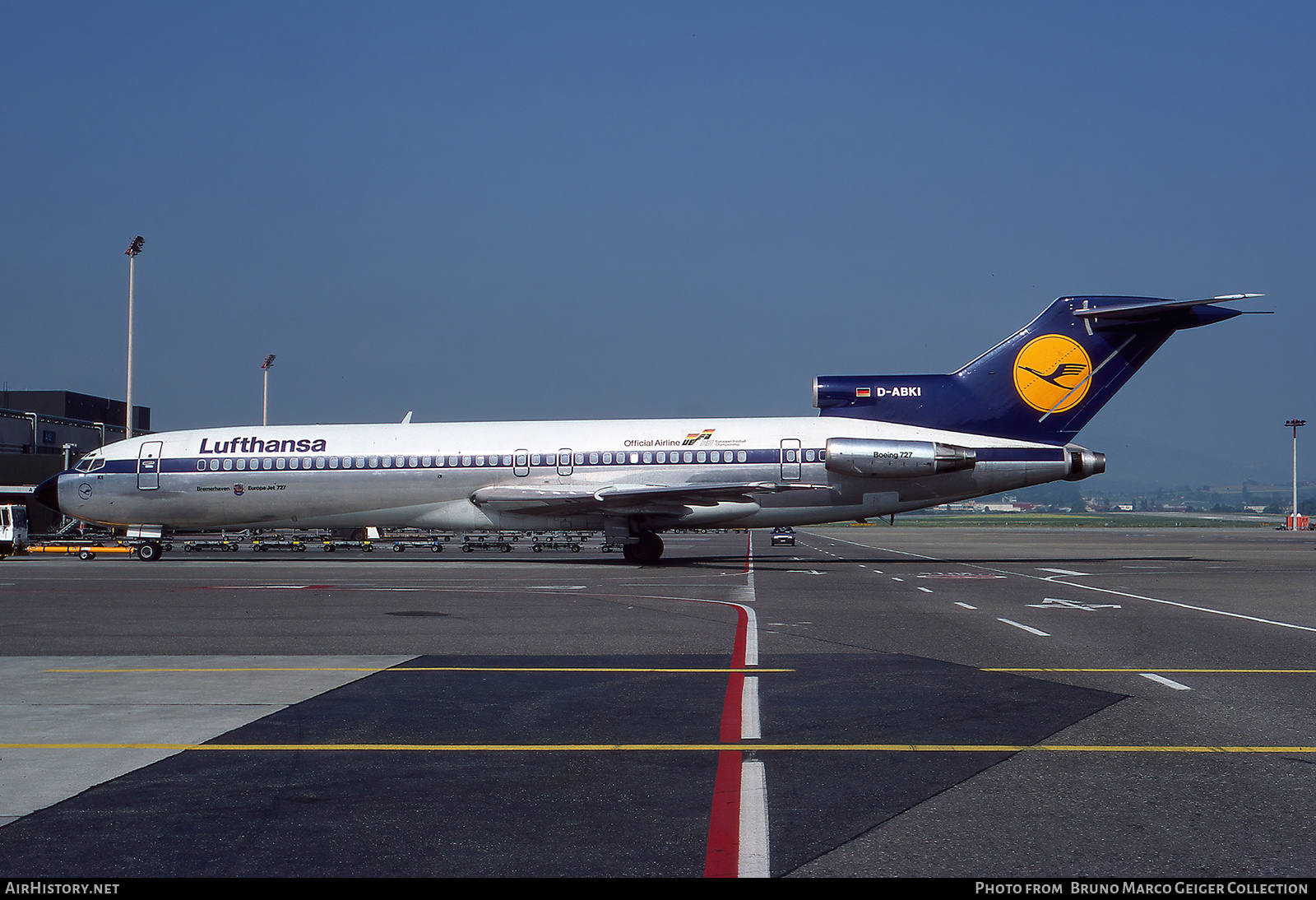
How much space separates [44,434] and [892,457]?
2594 inches

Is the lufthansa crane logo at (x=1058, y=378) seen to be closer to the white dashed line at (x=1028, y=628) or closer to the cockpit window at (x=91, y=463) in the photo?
the white dashed line at (x=1028, y=628)

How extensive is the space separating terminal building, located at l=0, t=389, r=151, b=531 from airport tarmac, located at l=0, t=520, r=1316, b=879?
1669 inches

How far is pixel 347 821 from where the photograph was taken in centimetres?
557

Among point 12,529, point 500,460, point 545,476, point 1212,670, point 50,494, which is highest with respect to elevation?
point 500,460

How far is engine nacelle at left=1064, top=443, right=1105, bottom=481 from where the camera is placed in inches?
1209

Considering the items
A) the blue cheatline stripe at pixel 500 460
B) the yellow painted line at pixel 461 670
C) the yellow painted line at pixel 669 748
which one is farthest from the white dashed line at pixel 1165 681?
the blue cheatline stripe at pixel 500 460

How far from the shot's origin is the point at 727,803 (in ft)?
19.3

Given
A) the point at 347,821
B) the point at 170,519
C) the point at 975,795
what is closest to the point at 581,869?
the point at 347,821

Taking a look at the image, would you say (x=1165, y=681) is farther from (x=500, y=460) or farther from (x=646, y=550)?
(x=500, y=460)

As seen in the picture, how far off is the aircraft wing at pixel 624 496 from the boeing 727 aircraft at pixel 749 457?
0.05 metres

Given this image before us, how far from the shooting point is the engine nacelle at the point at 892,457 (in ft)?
98.9

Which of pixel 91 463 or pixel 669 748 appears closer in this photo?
pixel 669 748

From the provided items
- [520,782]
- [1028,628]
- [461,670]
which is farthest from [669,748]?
[1028,628]

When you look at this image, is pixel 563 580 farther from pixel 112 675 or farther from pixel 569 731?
pixel 569 731
